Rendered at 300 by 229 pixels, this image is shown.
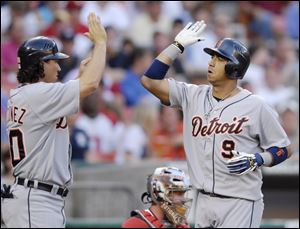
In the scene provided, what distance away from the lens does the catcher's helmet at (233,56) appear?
6.80 m

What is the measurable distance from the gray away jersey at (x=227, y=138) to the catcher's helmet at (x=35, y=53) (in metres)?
1.07

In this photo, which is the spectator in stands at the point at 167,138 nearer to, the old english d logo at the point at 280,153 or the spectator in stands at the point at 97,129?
the spectator in stands at the point at 97,129

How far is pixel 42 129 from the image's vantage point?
665 cm

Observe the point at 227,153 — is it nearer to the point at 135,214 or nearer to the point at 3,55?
the point at 135,214

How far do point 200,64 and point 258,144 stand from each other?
663 centimetres

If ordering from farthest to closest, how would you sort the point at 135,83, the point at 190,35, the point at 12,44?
1. the point at 135,83
2. the point at 12,44
3. the point at 190,35

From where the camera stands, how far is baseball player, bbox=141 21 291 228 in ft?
22.0

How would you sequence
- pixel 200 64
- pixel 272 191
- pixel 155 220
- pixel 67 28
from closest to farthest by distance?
pixel 155 220 < pixel 272 191 < pixel 67 28 < pixel 200 64

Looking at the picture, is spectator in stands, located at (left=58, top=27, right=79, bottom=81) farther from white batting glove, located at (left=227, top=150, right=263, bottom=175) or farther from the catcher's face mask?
white batting glove, located at (left=227, top=150, right=263, bottom=175)

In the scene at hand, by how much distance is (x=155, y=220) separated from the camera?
6.60 metres

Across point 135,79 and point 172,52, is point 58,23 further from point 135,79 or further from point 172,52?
point 172,52

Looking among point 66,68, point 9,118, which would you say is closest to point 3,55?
point 66,68

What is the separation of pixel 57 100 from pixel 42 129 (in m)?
0.25

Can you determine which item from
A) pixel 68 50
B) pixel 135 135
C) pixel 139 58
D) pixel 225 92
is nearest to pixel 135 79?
pixel 139 58
